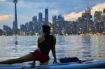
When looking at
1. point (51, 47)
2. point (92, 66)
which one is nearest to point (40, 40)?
point (51, 47)

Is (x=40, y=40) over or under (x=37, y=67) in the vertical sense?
over

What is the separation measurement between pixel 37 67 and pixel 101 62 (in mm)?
3596

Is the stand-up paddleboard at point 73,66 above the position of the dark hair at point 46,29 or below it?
below

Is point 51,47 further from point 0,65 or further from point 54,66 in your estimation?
point 0,65

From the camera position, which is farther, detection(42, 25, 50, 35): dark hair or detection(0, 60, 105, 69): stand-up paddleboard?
detection(0, 60, 105, 69): stand-up paddleboard

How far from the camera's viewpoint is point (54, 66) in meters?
19.7

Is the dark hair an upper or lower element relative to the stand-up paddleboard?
upper

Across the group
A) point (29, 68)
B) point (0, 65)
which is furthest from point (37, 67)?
point (0, 65)

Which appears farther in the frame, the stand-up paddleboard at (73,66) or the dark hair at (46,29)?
the stand-up paddleboard at (73,66)

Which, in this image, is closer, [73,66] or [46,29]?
[46,29]

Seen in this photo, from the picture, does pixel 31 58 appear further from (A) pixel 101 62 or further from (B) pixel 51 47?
(A) pixel 101 62

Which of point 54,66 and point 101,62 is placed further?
point 101,62

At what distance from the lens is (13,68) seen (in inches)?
762

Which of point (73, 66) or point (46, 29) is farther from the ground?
point (46, 29)
